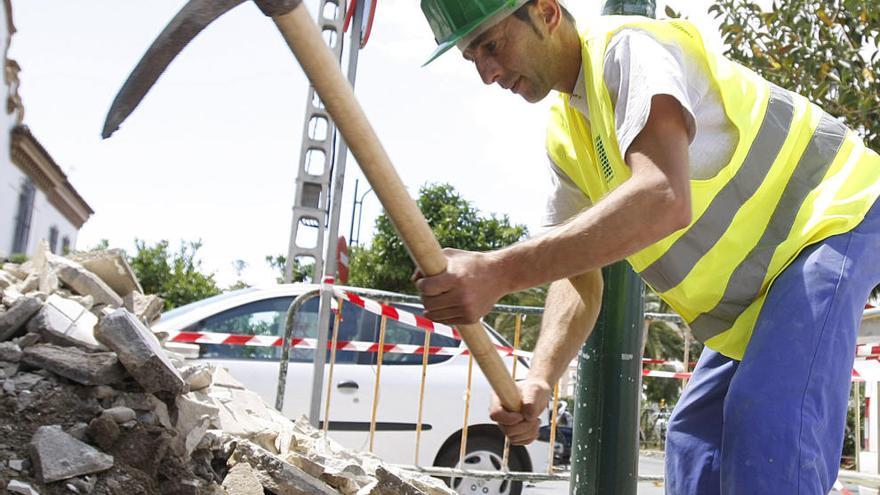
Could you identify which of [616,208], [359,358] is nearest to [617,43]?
[616,208]

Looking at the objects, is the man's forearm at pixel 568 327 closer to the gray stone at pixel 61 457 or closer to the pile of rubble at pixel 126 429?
the pile of rubble at pixel 126 429

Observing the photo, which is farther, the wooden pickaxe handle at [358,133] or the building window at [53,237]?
the building window at [53,237]

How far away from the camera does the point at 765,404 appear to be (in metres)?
1.95

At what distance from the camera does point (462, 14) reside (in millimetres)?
2186

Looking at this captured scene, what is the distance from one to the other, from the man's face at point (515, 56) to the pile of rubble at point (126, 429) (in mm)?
2413

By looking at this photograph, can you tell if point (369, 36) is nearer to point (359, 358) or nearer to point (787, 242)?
point (359, 358)

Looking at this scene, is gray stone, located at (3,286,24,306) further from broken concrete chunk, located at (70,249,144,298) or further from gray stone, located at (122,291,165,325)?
gray stone, located at (122,291,165,325)

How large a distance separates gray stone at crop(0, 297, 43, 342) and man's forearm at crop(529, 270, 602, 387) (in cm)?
297

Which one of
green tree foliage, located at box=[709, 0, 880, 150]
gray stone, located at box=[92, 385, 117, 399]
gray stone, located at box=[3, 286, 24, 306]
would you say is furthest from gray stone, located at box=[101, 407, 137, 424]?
green tree foliage, located at box=[709, 0, 880, 150]

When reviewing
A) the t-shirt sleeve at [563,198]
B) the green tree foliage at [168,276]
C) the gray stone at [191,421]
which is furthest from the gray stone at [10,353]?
the green tree foliage at [168,276]

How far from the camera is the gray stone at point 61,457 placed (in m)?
3.58

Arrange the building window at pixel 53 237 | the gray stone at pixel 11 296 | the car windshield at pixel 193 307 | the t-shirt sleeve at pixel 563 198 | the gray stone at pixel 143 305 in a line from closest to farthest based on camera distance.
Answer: the t-shirt sleeve at pixel 563 198 → the gray stone at pixel 11 296 → the gray stone at pixel 143 305 → the car windshield at pixel 193 307 → the building window at pixel 53 237

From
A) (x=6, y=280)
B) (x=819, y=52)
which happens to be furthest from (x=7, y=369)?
(x=819, y=52)

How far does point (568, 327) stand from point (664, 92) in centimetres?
111
